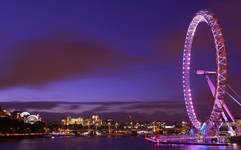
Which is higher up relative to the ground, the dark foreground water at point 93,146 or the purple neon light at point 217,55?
the purple neon light at point 217,55

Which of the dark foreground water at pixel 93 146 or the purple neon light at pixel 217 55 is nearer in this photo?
the purple neon light at pixel 217 55

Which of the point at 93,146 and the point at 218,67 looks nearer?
the point at 218,67

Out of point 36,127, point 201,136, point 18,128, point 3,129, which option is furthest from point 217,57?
point 36,127

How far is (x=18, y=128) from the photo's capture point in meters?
163

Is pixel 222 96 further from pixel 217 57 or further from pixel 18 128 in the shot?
pixel 18 128

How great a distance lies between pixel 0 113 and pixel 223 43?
12704 cm

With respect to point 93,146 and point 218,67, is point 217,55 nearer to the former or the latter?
point 218,67

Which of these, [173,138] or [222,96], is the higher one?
[222,96]

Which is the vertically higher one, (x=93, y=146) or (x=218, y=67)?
(x=218, y=67)

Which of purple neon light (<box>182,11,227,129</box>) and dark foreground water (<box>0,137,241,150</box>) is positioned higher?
purple neon light (<box>182,11,227,129</box>)

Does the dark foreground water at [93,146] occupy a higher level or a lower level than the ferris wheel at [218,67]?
lower

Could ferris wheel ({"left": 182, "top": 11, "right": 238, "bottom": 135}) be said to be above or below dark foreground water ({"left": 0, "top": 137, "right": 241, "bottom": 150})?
above

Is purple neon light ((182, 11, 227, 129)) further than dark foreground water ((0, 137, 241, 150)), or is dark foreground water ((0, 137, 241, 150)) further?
dark foreground water ((0, 137, 241, 150))

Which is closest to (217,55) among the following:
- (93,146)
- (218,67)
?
(218,67)
